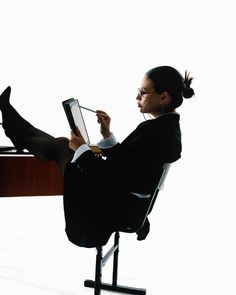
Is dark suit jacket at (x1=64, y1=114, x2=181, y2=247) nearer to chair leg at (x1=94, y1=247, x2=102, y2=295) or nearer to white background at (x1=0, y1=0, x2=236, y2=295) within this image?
chair leg at (x1=94, y1=247, x2=102, y2=295)

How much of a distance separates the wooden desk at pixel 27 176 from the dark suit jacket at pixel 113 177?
335 mm

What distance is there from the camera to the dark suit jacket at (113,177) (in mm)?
1543

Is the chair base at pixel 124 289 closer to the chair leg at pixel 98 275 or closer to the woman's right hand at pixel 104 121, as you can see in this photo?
the chair leg at pixel 98 275

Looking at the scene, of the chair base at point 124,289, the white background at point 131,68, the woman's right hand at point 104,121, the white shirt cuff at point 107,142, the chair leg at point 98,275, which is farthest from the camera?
the white background at point 131,68

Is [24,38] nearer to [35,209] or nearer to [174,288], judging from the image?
[35,209]

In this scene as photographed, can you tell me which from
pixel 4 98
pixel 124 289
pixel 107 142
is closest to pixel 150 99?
pixel 107 142

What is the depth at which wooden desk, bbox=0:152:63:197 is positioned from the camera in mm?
1790

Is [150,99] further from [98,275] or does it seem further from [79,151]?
[98,275]

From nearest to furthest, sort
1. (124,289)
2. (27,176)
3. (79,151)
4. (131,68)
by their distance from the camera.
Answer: (79,151)
(27,176)
(124,289)
(131,68)

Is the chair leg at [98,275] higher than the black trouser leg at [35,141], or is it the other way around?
the black trouser leg at [35,141]

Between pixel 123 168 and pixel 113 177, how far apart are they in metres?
0.05

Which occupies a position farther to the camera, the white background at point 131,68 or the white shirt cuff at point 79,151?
the white background at point 131,68

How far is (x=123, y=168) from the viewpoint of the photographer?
1.54 metres

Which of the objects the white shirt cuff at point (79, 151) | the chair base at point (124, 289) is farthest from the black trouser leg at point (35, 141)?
the chair base at point (124, 289)
